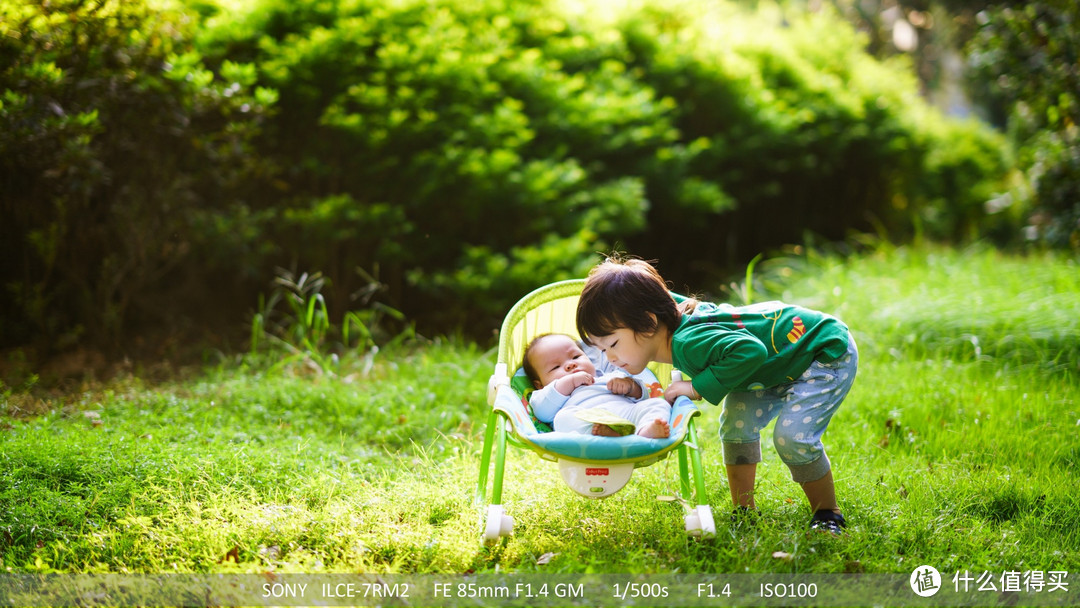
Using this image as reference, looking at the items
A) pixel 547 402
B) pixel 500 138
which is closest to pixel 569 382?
pixel 547 402

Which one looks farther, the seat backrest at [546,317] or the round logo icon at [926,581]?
the seat backrest at [546,317]

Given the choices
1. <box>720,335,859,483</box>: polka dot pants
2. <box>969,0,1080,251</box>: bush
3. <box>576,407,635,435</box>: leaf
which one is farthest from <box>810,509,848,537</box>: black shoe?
<box>969,0,1080,251</box>: bush

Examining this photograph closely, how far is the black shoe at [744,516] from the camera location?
3030 millimetres

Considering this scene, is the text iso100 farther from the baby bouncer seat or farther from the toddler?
the toddler

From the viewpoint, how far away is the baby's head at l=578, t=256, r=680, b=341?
289cm

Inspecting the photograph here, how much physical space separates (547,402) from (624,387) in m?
0.34

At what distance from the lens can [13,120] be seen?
4234 millimetres

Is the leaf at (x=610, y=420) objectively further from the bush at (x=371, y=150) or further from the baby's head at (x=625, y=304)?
the bush at (x=371, y=150)

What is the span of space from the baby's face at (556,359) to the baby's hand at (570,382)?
127mm

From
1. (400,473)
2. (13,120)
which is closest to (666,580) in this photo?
(400,473)

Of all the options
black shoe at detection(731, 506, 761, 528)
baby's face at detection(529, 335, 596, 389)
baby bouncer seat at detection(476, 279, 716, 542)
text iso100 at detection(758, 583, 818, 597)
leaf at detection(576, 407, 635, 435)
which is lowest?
text iso100 at detection(758, 583, 818, 597)

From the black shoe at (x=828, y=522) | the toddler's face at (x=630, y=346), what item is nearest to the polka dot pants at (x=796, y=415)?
the black shoe at (x=828, y=522)

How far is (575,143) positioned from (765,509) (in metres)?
3.82

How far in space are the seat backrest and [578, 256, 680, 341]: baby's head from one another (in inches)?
20.6
